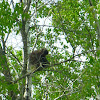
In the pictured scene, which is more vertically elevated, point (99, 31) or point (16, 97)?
point (99, 31)

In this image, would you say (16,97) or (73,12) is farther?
(73,12)

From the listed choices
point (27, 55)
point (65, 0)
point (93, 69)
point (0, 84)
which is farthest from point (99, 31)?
point (65, 0)

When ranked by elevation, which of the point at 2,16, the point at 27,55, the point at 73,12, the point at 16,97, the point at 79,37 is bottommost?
the point at 16,97

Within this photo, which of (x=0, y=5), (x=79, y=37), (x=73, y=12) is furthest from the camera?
(x=73, y=12)

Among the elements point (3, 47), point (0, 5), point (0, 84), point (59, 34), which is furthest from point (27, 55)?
point (59, 34)

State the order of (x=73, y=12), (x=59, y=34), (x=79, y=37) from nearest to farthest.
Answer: (x=79, y=37), (x=73, y=12), (x=59, y=34)

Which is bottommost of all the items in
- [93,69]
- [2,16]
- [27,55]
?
[93,69]

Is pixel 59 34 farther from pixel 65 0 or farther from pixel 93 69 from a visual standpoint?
pixel 93 69

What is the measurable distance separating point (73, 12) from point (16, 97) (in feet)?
17.6

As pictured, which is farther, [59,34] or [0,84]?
[59,34]

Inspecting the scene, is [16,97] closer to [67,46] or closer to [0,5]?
[0,5]

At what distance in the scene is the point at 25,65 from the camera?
24.4ft

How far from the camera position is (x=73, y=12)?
10.1 meters

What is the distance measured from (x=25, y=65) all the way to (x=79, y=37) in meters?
3.08
